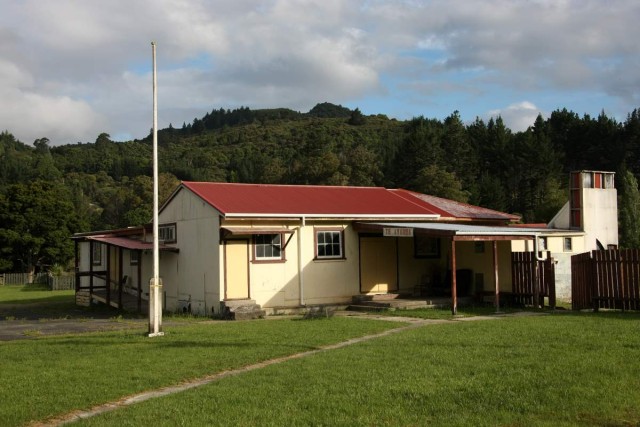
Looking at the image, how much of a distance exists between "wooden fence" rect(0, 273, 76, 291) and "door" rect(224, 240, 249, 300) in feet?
88.7

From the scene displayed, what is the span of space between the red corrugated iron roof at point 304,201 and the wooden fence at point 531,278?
402 cm

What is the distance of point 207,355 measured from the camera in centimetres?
1207

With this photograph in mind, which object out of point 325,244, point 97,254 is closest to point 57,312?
point 97,254

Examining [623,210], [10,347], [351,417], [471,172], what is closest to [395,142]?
[471,172]

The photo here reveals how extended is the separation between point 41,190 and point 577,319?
5075cm

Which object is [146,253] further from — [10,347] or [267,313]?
[10,347]

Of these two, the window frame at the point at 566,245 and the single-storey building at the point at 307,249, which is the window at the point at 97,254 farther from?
the window frame at the point at 566,245

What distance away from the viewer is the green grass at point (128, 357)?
9.00m

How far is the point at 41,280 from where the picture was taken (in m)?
51.5

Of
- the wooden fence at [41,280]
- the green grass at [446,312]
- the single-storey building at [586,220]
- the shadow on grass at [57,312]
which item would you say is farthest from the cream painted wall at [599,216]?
the wooden fence at [41,280]

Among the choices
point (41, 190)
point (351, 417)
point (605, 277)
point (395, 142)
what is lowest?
point (351, 417)

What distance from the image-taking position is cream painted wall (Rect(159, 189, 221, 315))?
70.6 ft

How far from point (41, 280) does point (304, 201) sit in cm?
3450

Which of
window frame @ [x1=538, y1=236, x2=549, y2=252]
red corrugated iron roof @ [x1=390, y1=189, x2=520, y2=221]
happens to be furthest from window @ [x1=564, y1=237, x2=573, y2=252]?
red corrugated iron roof @ [x1=390, y1=189, x2=520, y2=221]
